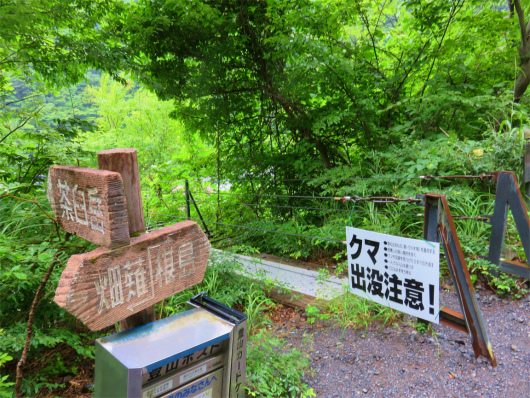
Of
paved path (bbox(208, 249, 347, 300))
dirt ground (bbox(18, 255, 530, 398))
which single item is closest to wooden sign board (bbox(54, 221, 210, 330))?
dirt ground (bbox(18, 255, 530, 398))

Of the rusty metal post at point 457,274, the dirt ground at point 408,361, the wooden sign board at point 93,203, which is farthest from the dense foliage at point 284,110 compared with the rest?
the wooden sign board at point 93,203

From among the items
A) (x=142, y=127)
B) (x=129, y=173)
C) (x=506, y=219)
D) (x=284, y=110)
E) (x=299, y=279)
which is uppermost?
(x=142, y=127)

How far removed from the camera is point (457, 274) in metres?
2.21

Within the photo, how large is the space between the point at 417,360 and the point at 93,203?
7.81 feet

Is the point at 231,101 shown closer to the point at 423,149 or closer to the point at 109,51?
the point at 109,51

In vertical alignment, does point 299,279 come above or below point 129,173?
below

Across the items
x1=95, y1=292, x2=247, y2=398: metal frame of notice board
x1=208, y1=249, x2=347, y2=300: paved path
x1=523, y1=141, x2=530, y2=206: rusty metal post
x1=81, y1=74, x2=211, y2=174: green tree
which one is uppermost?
x1=81, y1=74, x2=211, y2=174: green tree

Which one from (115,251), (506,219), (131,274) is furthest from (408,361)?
(115,251)

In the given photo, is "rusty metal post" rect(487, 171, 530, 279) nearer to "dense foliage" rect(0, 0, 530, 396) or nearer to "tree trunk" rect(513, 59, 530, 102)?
"dense foliage" rect(0, 0, 530, 396)

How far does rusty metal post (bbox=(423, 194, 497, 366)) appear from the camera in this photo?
2166 mm

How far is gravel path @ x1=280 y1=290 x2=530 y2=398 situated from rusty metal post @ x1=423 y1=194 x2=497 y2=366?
166 millimetres

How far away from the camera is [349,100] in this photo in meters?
4.86

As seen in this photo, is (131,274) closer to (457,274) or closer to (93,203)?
(93,203)

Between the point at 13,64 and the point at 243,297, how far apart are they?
13.0ft
